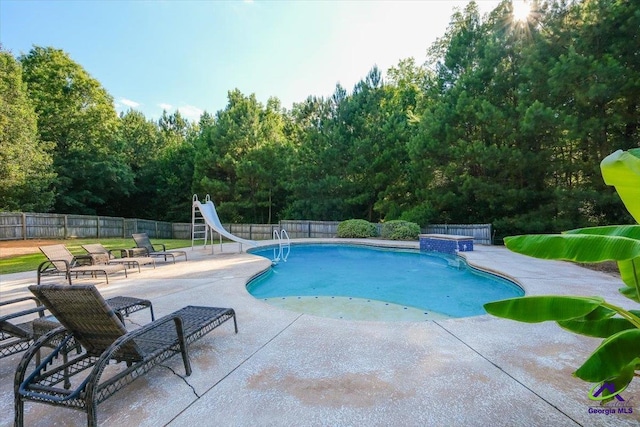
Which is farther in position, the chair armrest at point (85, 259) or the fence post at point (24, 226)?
the fence post at point (24, 226)

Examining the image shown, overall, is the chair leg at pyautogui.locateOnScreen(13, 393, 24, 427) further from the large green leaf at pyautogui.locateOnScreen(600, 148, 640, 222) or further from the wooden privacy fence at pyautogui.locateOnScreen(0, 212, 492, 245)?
the wooden privacy fence at pyautogui.locateOnScreen(0, 212, 492, 245)

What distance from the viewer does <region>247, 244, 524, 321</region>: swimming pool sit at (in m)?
5.92

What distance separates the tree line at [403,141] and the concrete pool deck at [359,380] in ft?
35.5

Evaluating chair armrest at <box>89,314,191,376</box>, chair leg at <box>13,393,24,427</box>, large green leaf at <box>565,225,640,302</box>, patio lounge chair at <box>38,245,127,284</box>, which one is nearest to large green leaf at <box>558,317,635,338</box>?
large green leaf at <box>565,225,640,302</box>

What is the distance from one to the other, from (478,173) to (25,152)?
2428 cm

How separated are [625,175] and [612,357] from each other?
935 mm

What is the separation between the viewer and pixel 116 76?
2645 centimetres

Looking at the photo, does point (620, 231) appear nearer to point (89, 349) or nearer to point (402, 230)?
point (89, 349)

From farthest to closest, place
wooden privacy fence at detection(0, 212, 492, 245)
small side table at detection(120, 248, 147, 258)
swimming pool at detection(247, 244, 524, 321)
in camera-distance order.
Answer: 1. wooden privacy fence at detection(0, 212, 492, 245)
2. small side table at detection(120, 248, 147, 258)
3. swimming pool at detection(247, 244, 524, 321)

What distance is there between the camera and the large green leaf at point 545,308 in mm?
1571

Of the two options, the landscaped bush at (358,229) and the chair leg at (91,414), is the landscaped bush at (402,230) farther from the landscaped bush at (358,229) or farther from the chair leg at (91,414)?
the chair leg at (91,414)

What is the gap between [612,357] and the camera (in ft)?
5.03

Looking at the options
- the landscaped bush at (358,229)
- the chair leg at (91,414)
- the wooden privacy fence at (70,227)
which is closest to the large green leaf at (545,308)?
the chair leg at (91,414)

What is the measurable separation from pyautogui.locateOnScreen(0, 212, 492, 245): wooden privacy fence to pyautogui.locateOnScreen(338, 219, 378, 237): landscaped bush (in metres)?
0.56
